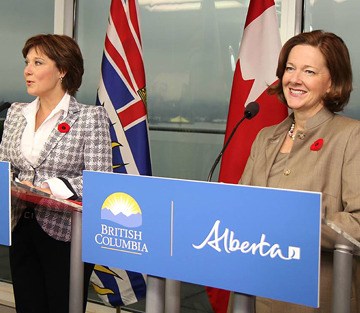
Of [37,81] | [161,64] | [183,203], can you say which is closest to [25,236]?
[37,81]

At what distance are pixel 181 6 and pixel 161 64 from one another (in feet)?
1.38

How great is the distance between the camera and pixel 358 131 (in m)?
2.05

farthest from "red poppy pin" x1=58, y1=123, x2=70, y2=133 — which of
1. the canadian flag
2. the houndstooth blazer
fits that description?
the canadian flag

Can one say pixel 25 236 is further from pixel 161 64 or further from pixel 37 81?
pixel 161 64

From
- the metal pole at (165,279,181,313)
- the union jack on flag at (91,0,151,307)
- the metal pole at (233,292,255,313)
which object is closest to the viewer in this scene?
the metal pole at (233,292,255,313)

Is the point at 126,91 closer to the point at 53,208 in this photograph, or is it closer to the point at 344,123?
the point at 53,208

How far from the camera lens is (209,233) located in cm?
159

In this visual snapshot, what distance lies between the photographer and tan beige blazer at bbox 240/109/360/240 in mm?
1936

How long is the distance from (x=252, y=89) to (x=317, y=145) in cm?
137

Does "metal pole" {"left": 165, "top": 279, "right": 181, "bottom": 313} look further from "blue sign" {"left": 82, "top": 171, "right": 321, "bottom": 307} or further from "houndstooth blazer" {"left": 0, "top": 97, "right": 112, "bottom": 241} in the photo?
"houndstooth blazer" {"left": 0, "top": 97, "right": 112, "bottom": 241}

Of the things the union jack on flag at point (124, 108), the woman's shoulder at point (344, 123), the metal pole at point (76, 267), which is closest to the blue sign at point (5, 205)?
the metal pole at point (76, 267)

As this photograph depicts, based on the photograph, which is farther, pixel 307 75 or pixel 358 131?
pixel 307 75

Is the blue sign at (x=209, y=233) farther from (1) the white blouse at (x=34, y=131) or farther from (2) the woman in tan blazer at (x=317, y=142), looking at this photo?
(1) the white blouse at (x=34, y=131)

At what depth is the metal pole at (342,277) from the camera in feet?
5.55
